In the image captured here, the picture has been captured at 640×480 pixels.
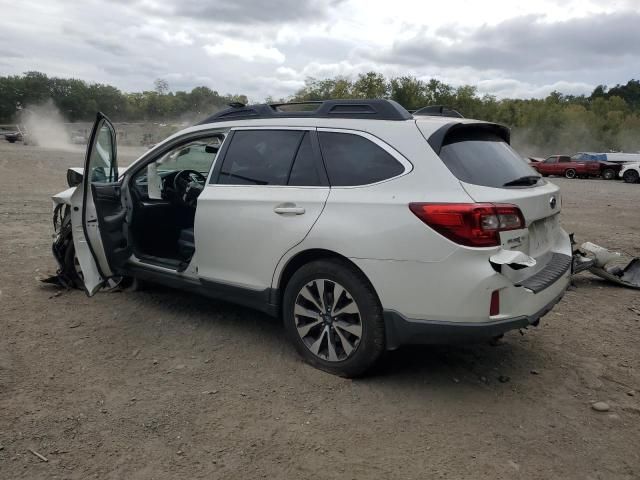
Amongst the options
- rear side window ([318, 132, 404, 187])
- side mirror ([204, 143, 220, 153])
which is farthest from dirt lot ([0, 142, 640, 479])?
side mirror ([204, 143, 220, 153])

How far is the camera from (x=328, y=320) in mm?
3654

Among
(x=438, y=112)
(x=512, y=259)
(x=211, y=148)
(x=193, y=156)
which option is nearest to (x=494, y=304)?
(x=512, y=259)

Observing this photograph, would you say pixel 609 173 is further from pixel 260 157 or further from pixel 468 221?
pixel 468 221

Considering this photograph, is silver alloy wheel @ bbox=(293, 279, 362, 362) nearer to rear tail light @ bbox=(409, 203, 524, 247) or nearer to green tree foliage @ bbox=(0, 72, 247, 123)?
rear tail light @ bbox=(409, 203, 524, 247)

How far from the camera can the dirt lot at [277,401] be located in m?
2.79

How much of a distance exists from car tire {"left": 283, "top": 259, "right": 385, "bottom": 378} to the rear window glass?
92cm

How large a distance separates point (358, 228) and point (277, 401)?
3.98 feet

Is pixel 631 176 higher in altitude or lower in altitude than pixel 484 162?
lower

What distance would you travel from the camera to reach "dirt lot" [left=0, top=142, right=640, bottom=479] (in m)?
2.79

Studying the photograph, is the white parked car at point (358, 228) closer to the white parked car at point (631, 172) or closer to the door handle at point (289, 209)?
the door handle at point (289, 209)

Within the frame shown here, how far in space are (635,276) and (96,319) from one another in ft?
18.9

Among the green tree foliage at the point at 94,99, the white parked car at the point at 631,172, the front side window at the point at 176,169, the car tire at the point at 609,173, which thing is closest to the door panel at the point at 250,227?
the front side window at the point at 176,169

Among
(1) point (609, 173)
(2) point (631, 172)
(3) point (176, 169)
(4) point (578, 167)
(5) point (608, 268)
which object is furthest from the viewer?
(4) point (578, 167)

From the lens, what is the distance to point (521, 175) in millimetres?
3695
